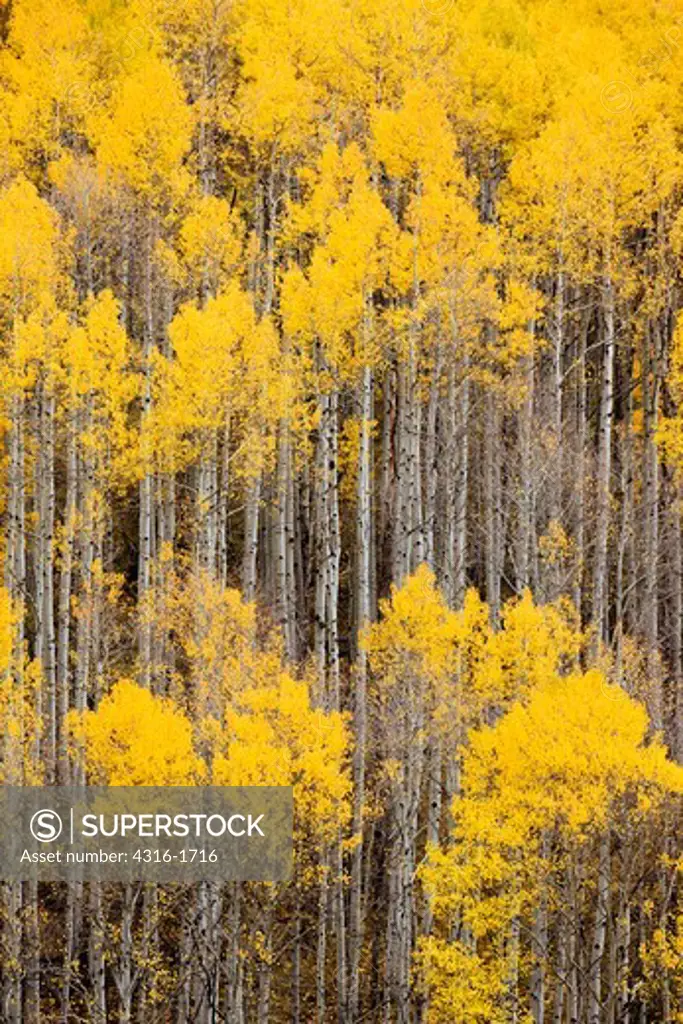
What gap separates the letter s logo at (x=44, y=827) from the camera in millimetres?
20797

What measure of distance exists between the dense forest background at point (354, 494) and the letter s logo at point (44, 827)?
0.76 meters

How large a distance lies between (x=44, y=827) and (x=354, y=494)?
10.1 metres

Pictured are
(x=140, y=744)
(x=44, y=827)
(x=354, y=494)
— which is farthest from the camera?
(x=354, y=494)

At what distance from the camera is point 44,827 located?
822 inches

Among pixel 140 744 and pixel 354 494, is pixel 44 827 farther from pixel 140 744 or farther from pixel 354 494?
pixel 354 494

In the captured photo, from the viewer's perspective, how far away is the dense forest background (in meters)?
19.3

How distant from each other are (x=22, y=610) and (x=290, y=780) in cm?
472

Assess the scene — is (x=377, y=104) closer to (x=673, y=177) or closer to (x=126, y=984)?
(x=673, y=177)

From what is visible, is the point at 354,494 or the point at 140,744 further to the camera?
the point at 354,494

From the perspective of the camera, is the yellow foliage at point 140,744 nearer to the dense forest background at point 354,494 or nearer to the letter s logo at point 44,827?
the dense forest background at point 354,494

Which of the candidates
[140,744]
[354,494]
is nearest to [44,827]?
[140,744]

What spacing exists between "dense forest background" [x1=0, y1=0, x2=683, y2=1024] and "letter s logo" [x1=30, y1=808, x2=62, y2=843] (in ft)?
2.49

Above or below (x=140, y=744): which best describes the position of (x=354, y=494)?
above

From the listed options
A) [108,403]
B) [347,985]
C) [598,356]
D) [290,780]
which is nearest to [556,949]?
[347,985]
